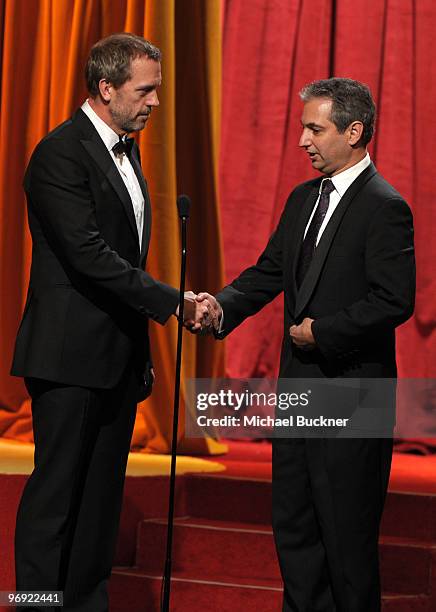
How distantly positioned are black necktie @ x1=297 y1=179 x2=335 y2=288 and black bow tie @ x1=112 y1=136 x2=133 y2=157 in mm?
550

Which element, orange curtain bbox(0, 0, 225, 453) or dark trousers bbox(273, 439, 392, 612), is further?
orange curtain bbox(0, 0, 225, 453)

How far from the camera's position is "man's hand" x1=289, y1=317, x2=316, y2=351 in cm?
290

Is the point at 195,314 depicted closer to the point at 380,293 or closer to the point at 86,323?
the point at 86,323

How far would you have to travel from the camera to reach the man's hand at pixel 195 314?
3.22 metres

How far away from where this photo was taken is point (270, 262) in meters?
3.31

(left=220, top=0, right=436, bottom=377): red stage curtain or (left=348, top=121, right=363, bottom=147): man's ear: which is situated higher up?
(left=220, top=0, right=436, bottom=377): red stage curtain

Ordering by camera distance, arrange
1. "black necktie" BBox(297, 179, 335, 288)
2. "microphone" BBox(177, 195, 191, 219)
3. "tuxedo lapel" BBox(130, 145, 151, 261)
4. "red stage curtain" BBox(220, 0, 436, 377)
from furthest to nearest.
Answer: "red stage curtain" BBox(220, 0, 436, 377)
"tuxedo lapel" BBox(130, 145, 151, 261)
"black necktie" BBox(297, 179, 335, 288)
"microphone" BBox(177, 195, 191, 219)

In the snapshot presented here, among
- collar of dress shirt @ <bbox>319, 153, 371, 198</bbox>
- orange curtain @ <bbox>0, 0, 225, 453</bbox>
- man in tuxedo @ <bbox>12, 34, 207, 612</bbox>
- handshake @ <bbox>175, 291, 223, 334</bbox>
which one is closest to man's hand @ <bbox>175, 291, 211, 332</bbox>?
handshake @ <bbox>175, 291, 223, 334</bbox>

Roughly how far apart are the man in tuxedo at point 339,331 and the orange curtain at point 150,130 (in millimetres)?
Result: 1950

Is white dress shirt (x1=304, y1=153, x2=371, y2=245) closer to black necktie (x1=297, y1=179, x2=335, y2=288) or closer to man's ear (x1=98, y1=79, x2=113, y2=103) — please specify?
black necktie (x1=297, y1=179, x2=335, y2=288)

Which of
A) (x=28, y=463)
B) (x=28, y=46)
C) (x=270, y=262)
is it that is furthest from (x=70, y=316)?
(x=28, y=46)

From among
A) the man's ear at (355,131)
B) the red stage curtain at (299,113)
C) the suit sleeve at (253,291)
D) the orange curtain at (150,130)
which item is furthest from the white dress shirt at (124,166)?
the red stage curtain at (299,113)

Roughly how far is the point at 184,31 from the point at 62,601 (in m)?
2.99

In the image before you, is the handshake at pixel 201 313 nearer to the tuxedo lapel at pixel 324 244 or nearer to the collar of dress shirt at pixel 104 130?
the tuxedo lapel at pixel 324 244
